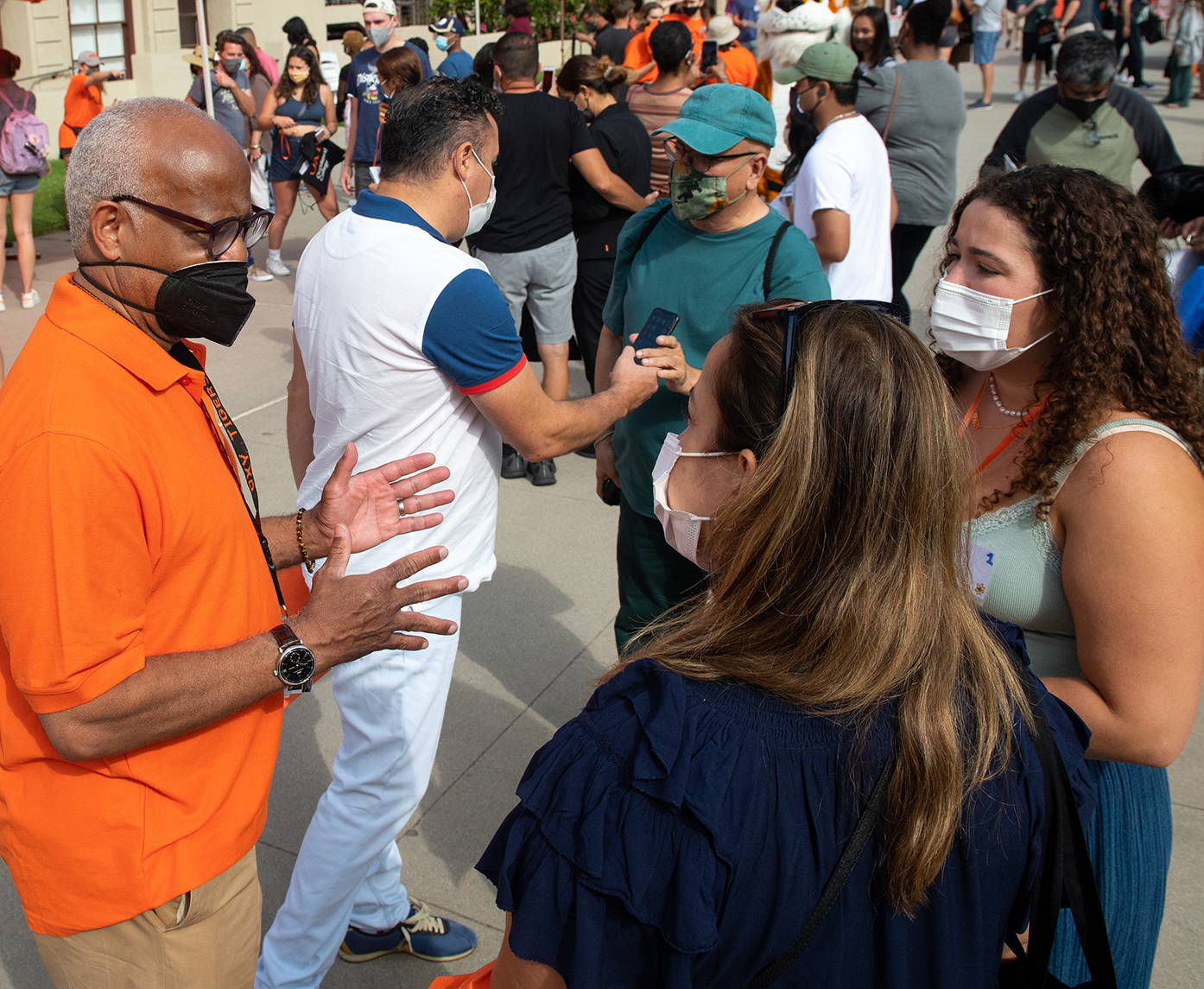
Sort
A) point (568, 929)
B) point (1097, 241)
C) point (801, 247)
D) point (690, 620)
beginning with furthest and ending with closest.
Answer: point (801, 247) < point (1097, 241) < point (690, 620) < point (568, 929)

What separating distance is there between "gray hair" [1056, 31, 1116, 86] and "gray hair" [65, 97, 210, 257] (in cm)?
470

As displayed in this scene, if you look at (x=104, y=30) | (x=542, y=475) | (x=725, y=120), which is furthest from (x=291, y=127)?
(x=104, y=30)

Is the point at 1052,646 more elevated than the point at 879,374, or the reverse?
the point at 879,374

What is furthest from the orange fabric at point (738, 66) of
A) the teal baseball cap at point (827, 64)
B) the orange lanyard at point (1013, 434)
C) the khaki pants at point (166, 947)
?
the khaki pants at point (166, 947)

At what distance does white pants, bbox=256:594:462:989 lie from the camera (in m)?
2.33

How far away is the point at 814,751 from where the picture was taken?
46.4 inches

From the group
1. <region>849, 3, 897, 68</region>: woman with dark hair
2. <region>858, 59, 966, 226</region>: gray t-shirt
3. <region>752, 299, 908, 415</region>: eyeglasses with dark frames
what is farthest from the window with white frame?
<region>752, 299, 908, 415</region>: eyeglasses with dark frames

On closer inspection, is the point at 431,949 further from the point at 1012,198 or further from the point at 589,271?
the point at 589,271

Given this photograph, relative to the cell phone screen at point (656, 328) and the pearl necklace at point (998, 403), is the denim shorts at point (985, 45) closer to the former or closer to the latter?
the cell phone screen at point (656, 328)

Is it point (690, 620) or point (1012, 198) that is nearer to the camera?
point (690, 620)

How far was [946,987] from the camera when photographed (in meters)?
1.20

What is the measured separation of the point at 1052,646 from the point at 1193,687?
0.24 m

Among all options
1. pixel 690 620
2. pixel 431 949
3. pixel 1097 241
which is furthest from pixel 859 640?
pixel 431 949

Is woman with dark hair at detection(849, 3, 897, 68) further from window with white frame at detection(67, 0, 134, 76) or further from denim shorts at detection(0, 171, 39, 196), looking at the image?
window with white frame at detection(67, 0, 134, 76)
